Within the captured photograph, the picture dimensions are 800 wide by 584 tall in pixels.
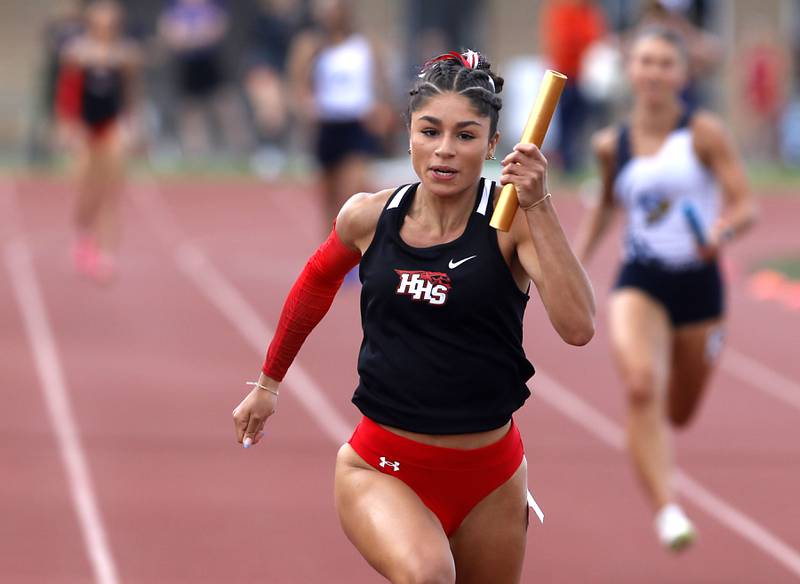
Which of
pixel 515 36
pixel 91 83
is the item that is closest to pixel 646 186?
pixel 91 83

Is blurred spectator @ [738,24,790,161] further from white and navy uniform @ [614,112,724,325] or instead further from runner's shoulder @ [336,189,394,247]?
runner's shoulder @ [336,189,394,247]

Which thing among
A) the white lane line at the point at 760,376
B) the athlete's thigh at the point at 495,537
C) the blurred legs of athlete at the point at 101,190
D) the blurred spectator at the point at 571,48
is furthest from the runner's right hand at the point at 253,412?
the blurred spectator at the point at 571,48

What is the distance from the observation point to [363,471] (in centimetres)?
454

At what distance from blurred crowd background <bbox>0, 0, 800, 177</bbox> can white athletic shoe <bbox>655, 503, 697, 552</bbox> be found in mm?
14739

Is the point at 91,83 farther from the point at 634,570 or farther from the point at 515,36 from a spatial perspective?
the point at 515,36

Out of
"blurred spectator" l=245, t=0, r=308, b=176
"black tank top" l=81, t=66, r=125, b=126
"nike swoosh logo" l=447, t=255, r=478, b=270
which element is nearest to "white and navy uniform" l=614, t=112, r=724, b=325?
"nike swoosh logo" l=447, t=255, r=478, b=270

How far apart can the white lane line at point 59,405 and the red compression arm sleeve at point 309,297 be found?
2.41 metres

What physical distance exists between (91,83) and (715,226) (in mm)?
8180

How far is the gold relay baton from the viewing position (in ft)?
13.3

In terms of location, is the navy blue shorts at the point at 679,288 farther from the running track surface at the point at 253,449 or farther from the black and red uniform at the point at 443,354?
the black and red uniform at the point at 443,354

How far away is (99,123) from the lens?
1430 cm

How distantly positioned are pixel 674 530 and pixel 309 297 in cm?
260

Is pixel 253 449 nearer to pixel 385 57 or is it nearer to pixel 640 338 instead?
pixel 640 338

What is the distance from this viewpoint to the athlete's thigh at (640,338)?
279 inches
